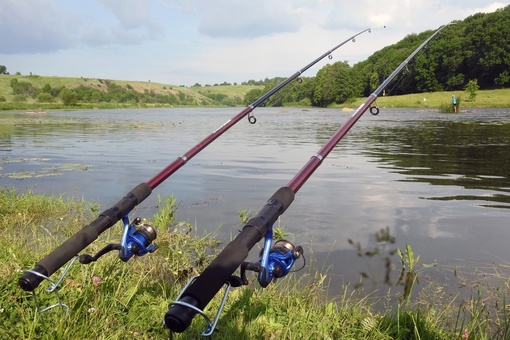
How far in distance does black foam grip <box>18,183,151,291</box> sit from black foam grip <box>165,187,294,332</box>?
Answer: 3.89 ft

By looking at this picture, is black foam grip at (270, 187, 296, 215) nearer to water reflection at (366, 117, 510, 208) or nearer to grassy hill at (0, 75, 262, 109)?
water reflection at (366, 117, 510, 208)

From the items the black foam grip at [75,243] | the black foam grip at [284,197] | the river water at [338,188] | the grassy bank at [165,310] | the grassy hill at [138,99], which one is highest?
the grassy hill at [138,99]

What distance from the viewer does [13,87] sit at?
13638 centimetres

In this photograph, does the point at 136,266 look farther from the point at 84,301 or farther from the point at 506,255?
the point at 506,255

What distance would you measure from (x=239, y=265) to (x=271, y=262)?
331mm

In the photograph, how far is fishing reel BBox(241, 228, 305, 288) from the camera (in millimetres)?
2258

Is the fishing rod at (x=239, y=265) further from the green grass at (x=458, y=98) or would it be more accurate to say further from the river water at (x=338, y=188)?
the green grass at (x=458, y=98)

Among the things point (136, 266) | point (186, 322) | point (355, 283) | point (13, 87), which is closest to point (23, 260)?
point (136, 266)

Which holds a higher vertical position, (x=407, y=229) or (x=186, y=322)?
(x=186, y=322)

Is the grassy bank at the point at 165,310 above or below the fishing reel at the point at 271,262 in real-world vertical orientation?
below

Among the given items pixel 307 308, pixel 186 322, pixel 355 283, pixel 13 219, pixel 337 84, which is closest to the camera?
pixel 186 322

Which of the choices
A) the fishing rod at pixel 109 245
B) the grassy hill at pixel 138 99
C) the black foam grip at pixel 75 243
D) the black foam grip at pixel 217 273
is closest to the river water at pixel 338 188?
the fishing rod at pixel 109 245

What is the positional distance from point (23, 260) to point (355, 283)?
374 cm

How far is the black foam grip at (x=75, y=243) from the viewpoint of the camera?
247 cm
